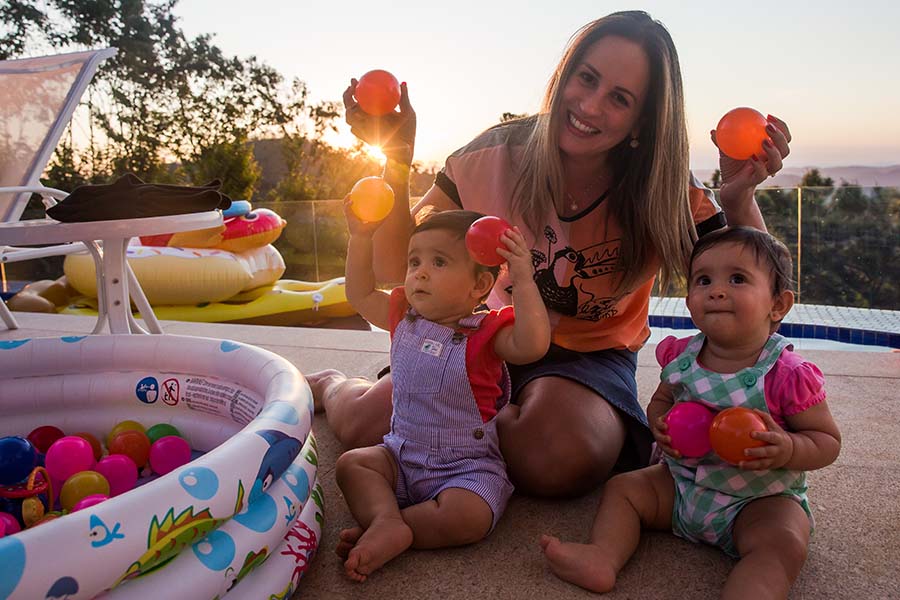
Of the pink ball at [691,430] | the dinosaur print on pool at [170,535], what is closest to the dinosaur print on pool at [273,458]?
the dinosaur print on pool at [170,535]

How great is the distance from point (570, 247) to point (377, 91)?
73 centimetres

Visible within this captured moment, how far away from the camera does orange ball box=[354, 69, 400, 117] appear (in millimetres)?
1790

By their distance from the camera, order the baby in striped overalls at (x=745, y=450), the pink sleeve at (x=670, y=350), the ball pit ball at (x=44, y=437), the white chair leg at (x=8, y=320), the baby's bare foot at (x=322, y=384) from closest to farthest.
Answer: the baby in striped overalls at (x=745, y=450) < the pink sleeve at (x=670, y=350) < the ball pit ball at (x=44, y=437) < the baby's bare foot at (x=322, y=384) < the white chair leg at (x=8, y=320)

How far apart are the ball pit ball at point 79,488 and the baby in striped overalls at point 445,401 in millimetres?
579

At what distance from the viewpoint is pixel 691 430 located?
1534mm

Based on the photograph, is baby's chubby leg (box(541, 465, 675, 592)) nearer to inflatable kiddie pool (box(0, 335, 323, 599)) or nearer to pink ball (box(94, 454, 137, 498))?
inflatable kiddie pool (box(0, 335, 323, 599))

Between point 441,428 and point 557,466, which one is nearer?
point 441,428

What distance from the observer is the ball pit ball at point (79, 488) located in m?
1.67

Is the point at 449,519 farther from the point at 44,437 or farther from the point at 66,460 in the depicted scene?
the point at 44,437

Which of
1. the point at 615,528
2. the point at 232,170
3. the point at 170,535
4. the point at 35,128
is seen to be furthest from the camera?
the point at 232,170

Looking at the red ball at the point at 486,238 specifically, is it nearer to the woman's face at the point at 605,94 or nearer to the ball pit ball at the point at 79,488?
the woman's face at the point at 605,94

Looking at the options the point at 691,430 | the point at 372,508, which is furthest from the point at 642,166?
the point at 372,508

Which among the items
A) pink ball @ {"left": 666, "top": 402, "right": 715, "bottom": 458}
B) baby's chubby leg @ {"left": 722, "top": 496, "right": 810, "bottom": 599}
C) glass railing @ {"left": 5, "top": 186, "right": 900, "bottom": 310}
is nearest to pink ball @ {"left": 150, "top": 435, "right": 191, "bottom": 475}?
pink ball @ {"left": 666, "top": 402, "right": 715, "bottom": 458}

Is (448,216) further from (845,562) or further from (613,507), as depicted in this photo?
(845,562)
